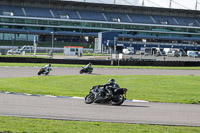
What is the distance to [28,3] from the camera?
95875 millimetres

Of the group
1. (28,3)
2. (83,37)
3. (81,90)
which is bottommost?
(81,90)

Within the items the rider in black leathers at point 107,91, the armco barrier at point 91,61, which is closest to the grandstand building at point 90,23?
the armco barrier at point 91,61

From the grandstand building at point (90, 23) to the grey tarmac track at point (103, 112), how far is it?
205ft

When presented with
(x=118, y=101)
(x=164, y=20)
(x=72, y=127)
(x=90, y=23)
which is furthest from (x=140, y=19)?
(x=72, y=127)

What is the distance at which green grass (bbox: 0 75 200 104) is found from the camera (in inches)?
745

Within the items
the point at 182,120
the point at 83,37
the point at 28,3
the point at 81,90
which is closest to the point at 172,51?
the point at 83,37

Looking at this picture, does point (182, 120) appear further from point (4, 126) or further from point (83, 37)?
point (83, 37)

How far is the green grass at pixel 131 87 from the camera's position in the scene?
18922 mm

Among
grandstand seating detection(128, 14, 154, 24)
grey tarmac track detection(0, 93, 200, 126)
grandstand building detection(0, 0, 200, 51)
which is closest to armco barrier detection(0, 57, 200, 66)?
grey tarmac track detection(0, 93, 200, 126)

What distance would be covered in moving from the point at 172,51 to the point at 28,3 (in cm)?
4214

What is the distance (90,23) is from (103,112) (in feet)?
277

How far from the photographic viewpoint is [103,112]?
13227mm

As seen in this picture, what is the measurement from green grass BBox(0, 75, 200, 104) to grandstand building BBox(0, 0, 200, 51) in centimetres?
5213

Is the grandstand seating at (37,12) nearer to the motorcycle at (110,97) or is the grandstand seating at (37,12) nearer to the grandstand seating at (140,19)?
the grandstand seating at (140,19)
